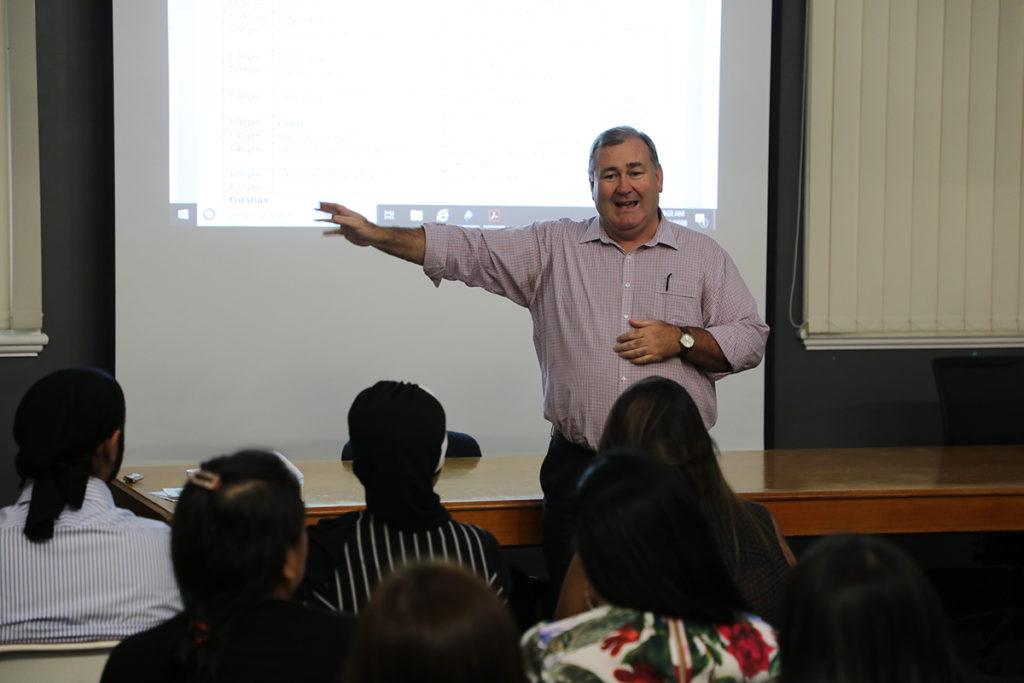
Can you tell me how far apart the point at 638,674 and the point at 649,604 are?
0.08 m

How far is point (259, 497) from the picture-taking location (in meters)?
1.15

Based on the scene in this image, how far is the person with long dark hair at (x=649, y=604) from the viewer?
1.13 metres

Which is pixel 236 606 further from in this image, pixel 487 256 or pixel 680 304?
pixel 680 304

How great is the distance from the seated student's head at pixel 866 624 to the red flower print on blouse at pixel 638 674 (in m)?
0.24

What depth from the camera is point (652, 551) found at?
1.14m

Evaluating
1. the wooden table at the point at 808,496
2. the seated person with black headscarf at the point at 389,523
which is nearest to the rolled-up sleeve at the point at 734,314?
the wooden table at the point at 808,496

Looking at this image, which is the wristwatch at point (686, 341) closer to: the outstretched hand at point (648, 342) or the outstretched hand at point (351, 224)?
the outstretched hand at point (648, 342)

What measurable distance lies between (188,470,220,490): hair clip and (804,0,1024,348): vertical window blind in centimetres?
330

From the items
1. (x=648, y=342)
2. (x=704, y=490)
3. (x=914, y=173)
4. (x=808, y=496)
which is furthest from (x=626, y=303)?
(x=914, y=173)

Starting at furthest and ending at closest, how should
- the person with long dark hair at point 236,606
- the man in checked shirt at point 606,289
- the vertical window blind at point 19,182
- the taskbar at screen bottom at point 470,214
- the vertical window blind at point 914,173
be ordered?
the vertical window blind at point 914,173 → the taskbar at screen bottom at point 470,214 → the vertical window blind at point 19,182 → the man in checked shirt at point 606,289 → the person with long dark hair at point 236,606

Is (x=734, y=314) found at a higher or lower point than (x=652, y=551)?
higher

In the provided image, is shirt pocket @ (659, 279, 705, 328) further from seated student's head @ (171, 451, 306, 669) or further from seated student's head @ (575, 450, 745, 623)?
seated student's head @ (171, 451, 306, 669)

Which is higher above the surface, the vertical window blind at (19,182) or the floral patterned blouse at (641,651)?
the vertical window blind at (19,182)

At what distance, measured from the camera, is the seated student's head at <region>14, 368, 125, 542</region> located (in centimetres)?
150
